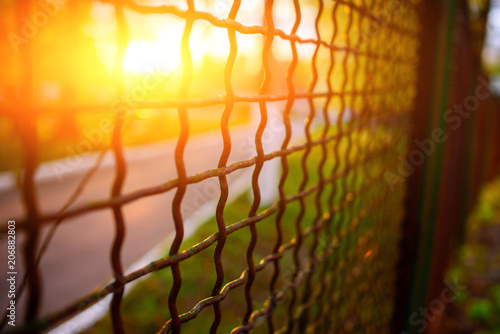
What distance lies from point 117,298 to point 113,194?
19 centimetres

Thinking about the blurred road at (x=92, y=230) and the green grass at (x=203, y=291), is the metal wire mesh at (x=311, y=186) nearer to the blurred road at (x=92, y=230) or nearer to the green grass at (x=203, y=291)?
the green grass at (x=203, y=291)

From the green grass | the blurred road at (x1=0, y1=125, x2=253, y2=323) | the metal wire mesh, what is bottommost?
the blurred road at (x1=0, y1=125, x2=253, y2=323)

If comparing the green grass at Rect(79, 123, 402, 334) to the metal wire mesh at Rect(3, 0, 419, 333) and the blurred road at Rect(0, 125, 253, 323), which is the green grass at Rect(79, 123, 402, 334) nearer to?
the metal wire mesh at Rect(3, 0, 419, 333)

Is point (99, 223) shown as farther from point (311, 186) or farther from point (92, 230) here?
point (311, 186)

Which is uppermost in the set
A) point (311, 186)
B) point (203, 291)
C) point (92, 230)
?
point (311, 186)

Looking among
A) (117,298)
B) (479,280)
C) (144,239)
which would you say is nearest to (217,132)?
(144,239)

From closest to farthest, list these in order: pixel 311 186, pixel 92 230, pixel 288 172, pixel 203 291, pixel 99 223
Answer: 1. pixel 311 186
2. pixel 288 172
3. pixel 203 291
4. pixel 92 230
5. pixel 99 223

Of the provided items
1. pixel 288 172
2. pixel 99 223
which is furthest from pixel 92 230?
pixel 288 172

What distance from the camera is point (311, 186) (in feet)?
4.35

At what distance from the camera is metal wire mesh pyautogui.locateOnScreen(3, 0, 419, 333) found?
592 millimetres

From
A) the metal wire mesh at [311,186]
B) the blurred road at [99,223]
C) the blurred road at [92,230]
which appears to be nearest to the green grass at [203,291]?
the metal wire mesh at [311,186]

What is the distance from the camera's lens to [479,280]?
4.35 metres

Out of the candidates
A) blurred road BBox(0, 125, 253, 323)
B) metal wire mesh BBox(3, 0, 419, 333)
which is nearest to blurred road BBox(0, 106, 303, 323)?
blurred road BBox(0, 125, 253, 323)

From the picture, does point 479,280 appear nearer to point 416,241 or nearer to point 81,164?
point 416,241
